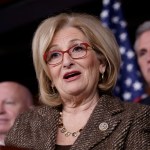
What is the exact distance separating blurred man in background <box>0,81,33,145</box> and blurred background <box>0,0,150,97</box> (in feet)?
3.57

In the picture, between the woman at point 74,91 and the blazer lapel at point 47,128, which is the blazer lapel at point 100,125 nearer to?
the woman at point 74,91

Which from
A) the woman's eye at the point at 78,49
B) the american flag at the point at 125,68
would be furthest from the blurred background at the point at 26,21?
the woman's eye at the point at 78,49

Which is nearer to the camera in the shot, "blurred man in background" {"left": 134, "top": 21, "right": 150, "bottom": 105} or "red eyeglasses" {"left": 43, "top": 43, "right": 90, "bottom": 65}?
"red eyeglasses" {"left": 43, "top": 43, "right": 90, "bottom": 65}

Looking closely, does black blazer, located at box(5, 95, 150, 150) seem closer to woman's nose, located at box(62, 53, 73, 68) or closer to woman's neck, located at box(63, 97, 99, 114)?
woman's neck, located at box(63, 97, 99, 114)

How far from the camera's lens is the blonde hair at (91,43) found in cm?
193

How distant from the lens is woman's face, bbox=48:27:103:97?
1.86 metres

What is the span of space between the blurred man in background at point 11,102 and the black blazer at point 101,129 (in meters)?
0.67

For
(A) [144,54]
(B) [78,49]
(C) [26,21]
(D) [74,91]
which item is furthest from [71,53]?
(C) [26,21]

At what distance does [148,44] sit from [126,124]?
1.37 metres

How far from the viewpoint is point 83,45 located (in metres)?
1.91

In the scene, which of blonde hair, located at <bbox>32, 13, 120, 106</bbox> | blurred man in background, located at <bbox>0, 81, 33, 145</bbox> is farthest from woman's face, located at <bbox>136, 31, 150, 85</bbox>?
blonde hair, located at <bbox>32, 13, 120, 106</bbox>

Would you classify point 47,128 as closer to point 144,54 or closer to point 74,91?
point 74,91

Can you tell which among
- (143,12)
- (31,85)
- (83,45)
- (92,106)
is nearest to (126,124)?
(92,106)

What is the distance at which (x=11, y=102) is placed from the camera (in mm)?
2730
